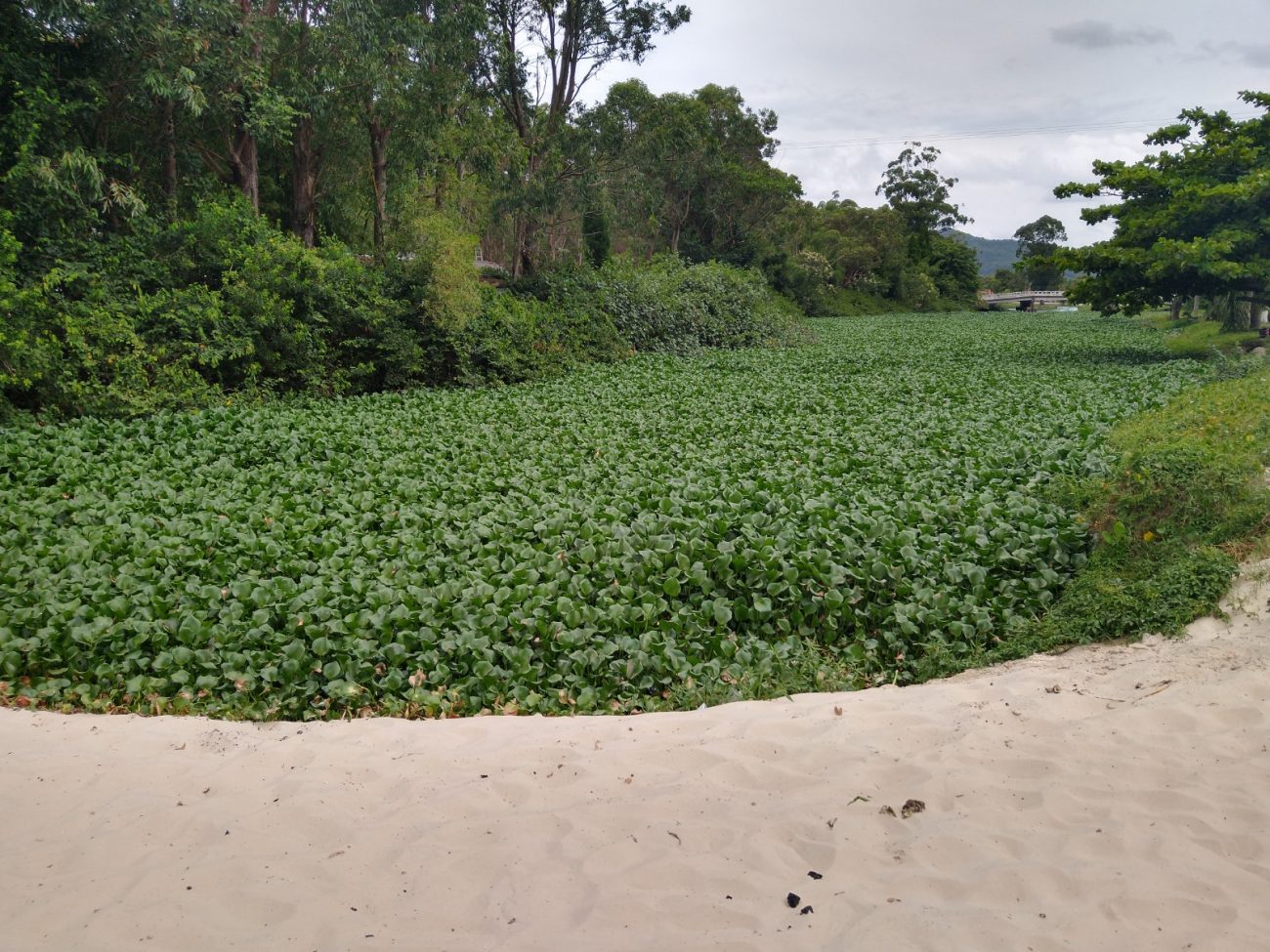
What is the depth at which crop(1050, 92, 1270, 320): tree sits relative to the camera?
15727 millimetres

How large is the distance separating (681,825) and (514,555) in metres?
3.36

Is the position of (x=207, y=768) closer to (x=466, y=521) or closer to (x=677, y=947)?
→ (x=677, y=947)

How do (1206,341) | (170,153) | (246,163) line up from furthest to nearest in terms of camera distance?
(1206,341), (246,163), (170,153)

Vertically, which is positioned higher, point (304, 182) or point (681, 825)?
point (304, 182)

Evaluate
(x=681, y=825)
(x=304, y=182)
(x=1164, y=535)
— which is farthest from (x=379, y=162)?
(x=681, y=825)

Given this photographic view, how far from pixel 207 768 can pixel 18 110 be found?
12224mm

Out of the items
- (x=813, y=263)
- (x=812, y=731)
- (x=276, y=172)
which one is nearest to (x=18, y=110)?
(x=276, y=172)

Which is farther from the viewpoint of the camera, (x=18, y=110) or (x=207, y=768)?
(x=18, y=110)

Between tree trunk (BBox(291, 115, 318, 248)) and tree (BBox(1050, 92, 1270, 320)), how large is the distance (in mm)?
15470

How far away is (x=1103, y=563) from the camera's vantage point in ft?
20.0

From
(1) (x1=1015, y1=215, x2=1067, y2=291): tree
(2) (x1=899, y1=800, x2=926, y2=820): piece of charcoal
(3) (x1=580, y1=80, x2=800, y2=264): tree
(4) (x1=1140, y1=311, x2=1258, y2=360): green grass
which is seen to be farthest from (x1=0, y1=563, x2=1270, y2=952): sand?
(1) (x1=1015, y1=215, x2=1067, y2=291): tree

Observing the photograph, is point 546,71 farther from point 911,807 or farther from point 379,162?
point 911,807

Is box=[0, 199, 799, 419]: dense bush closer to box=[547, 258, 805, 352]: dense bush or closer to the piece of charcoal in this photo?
box=[547, 258, 805, 352]: dense bush

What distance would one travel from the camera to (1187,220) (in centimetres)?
1659
